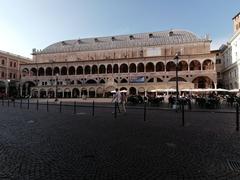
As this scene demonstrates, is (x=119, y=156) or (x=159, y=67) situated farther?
(x=159, y=67)

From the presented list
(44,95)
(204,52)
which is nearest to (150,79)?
(204,52)

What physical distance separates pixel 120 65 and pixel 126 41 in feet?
34.7

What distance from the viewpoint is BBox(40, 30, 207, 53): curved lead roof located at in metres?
60.0

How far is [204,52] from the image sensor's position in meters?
55.3

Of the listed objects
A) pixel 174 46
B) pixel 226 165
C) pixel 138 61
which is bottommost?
pixel 226 165

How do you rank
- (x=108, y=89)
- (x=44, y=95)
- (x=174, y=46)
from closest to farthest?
(x=108, y=89) < (x=174, y=46) < (x=44, y=95)

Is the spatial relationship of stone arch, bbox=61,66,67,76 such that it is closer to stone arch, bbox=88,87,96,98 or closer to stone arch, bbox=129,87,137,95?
stone arch, bbox=88,87,96,98

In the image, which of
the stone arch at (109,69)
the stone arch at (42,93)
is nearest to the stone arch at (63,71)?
the stone arch at (42,93)

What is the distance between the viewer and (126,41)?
6538 cm

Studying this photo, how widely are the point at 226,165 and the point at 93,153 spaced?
326 centimetres

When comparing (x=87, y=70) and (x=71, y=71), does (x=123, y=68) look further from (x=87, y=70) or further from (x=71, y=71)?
(x=71, y=71)

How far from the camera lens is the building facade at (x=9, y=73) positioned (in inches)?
2731

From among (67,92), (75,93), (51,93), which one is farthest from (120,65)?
(51,93)

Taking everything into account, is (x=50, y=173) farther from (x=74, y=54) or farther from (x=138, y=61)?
(x=74, y=54)
